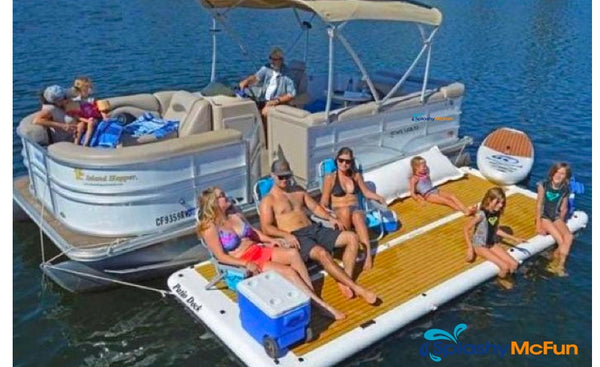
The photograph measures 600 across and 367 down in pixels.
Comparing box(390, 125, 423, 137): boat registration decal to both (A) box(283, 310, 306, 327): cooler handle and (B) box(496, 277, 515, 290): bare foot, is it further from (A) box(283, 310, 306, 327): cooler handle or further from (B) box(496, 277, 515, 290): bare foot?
(A) box(283, 310, 306, 327): cooler handle

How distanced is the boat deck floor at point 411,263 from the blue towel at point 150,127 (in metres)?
2.01

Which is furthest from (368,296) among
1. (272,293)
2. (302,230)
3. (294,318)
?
(272,293)

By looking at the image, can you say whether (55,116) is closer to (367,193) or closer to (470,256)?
→ (367,193)

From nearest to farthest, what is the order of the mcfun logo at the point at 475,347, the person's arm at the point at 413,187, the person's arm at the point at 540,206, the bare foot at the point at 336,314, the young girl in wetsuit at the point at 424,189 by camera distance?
1. the bare foot at the point at 336,314
2. the mcfun logo at the point at 475,347
3. the person's arm at the point at 540,206
4. the young girl in wetsuit at the point at 424,189
5. the person's arm at the point at 413,187

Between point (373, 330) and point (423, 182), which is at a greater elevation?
point (423, 182)

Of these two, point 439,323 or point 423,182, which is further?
point 423,182

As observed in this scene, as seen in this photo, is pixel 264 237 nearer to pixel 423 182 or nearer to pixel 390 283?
pixel 390 283

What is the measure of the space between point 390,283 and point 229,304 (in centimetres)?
204

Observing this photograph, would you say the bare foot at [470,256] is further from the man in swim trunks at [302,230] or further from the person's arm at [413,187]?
the person's arm at [413,187]

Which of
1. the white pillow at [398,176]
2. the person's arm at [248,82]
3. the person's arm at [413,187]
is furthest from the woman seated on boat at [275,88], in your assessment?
the person's arm at [413,187]

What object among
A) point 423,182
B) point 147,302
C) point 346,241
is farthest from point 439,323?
point 147,302

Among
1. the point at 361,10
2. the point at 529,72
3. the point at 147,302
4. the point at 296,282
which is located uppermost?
the point at 361,10

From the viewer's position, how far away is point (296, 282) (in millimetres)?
6082

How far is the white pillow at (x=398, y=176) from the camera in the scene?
889cm
